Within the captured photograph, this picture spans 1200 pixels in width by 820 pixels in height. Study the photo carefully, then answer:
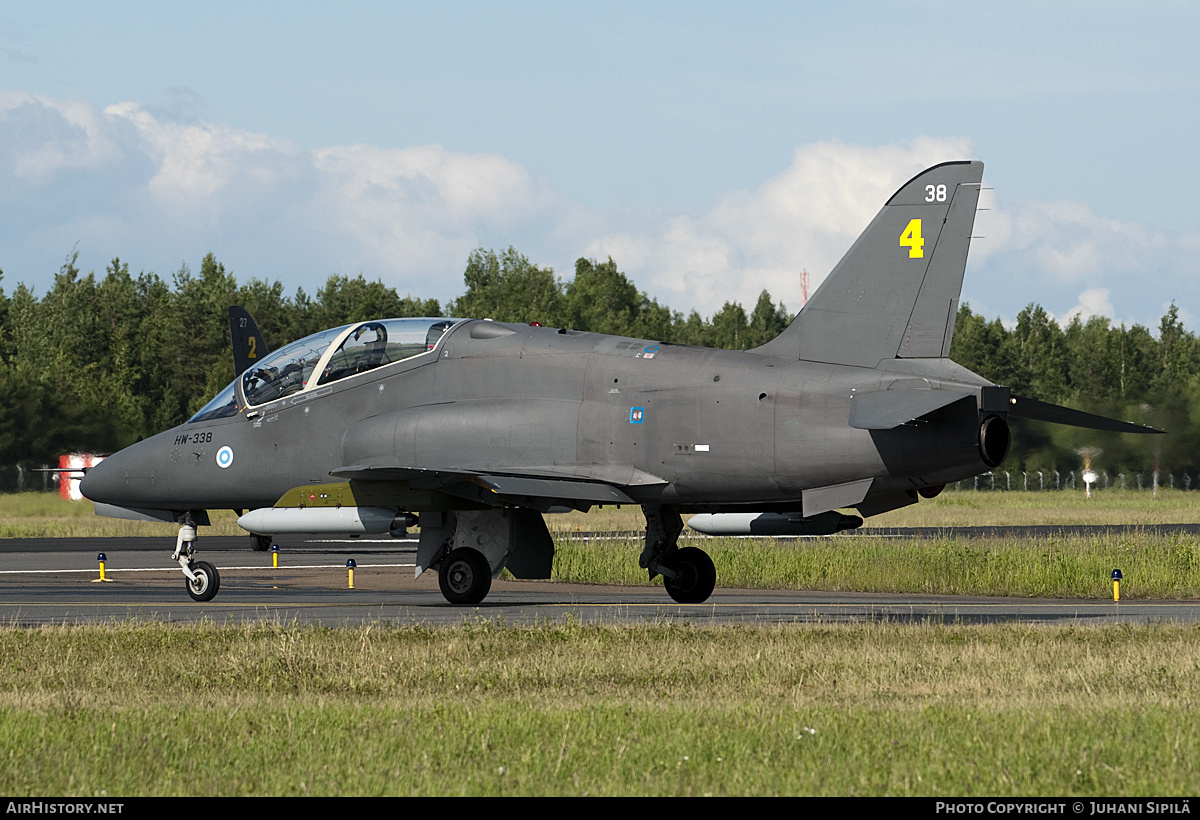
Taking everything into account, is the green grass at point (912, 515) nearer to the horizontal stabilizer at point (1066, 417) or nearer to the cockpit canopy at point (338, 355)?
the cockpit canopy at point (338, 355)

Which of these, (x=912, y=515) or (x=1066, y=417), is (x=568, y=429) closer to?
(x=1066, y=417)

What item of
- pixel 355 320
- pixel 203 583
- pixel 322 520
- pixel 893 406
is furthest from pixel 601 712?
pixel 355 320

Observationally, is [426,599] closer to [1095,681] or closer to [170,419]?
[1095,681]

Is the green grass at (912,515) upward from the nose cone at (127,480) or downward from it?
downward

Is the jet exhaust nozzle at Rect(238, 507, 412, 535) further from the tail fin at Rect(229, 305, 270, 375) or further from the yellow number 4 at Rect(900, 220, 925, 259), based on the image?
the tail fin at Rect(229, 305, 270, 375)

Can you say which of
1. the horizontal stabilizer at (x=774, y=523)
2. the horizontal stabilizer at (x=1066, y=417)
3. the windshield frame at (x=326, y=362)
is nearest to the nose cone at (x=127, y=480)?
the windshield frame at (x=326, y=362)

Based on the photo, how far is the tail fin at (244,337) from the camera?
4025 centimetres

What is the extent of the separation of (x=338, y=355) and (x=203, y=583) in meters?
3.83

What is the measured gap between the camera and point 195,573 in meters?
21.3

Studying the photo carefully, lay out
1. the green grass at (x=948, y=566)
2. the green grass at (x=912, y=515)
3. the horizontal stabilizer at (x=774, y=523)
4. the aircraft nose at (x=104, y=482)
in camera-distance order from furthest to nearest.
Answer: the green grass at (x=912, y=515) → the green grass at (x=948, y=566) → the aircraft nose at (x=104, y=482) → the horizontal stabilizer at (x=774, y=523)

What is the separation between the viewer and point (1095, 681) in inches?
446

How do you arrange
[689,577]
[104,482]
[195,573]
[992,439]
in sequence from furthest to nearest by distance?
[104,482] → [195,573] → [689,577] → [992,439]

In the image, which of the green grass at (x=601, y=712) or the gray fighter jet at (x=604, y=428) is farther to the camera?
the gray fighter jet at (x=604, y=428)
